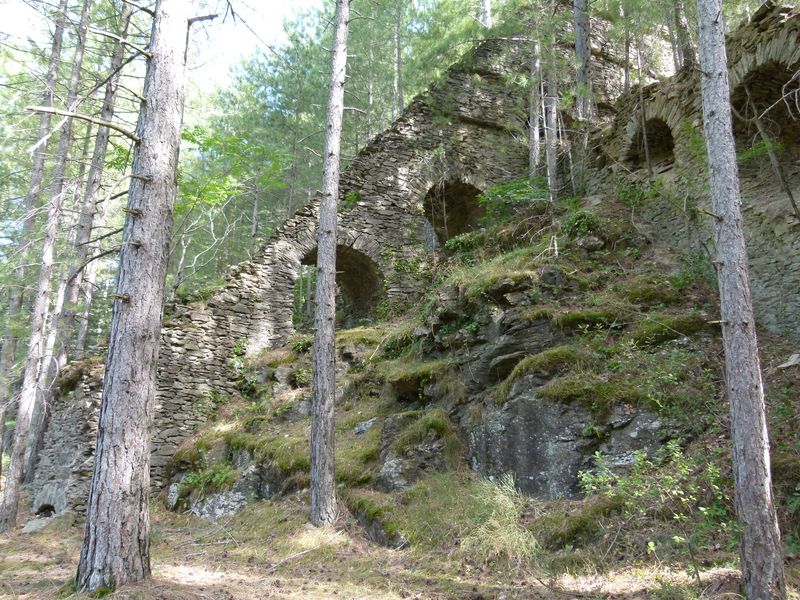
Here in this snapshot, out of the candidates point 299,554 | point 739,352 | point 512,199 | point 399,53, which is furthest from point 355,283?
point 399,53

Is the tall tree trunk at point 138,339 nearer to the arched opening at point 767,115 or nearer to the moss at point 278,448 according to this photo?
the moss at point 278,448

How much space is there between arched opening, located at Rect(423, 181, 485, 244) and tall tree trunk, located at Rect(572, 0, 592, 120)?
133 inches

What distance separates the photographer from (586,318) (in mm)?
6543

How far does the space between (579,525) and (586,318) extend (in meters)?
2.67

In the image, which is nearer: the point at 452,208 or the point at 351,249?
the point at 351,249

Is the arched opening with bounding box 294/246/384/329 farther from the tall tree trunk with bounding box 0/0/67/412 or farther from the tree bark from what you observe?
the tree bark

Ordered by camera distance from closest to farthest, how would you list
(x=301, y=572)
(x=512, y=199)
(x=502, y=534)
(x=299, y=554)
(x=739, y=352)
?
(x=739, y=352) → (x=502, y=534) → (x=301, y=572) → (x=299, y=554) → (x=512, y=199)

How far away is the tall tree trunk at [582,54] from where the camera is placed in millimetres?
11117

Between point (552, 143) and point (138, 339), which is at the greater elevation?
point (552, 143)

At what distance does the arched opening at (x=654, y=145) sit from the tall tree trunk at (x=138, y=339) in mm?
7213

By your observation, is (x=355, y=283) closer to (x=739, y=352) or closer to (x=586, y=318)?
(x=586, y=318)

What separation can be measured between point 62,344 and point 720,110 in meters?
12.3


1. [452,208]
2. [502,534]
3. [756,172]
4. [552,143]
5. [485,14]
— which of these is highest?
[485,14]

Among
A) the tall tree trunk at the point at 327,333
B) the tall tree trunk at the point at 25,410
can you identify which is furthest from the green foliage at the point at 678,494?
the tall tree trunk at the point at 25,410
